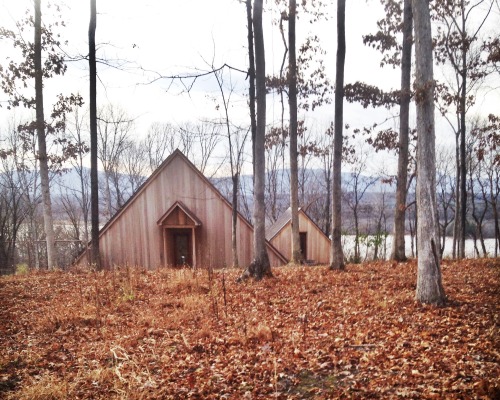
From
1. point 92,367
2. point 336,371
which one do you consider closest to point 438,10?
point 336,371

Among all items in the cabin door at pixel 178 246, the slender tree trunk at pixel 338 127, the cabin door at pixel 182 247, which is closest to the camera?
the slender tree trunk at pixel 338 127

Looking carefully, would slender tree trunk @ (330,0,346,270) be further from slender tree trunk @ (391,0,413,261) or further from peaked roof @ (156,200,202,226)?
peaked roof @ (156,200,202,226)

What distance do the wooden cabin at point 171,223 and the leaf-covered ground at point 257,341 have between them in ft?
27.3

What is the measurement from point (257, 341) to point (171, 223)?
1306 centimetres

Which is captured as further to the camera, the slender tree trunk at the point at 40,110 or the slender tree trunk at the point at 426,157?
the slender tree trunk at the point at 40,110

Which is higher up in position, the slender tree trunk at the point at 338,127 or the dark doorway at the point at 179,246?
the slender tree trunk at the point at 338,127

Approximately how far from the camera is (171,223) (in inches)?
715

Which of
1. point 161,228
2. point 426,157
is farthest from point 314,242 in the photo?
point 426,157

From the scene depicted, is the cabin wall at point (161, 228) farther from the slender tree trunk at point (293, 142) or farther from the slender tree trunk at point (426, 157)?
the slender tree trunk at point (426, 157)

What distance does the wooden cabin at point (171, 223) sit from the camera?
714 inches

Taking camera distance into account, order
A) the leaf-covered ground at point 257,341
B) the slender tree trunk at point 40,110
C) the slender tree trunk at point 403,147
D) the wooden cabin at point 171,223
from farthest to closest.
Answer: the wooden cabin at point 171,223
the slender tree trunk at point 40,110
the slender tree trunk at point 403,147
the leaf-covered ground at point 257,341

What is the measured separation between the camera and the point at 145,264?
18.3 m

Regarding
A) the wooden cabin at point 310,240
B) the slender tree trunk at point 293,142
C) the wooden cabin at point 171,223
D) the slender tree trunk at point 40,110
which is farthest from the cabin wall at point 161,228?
the wooden cabin at point 310,240

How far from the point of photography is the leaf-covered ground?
4406 millimetres
